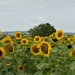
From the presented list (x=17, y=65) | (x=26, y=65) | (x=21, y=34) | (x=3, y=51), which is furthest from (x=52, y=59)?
(x=21, y=34)

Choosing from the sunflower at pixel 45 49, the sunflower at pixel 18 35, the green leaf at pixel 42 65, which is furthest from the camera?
the sunflower at pixel 18 35

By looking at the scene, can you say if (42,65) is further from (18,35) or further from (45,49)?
(18,35)

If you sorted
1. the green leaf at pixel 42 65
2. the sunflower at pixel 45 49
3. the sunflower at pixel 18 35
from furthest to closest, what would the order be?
the sunflower at pixel 18 35 < the sunflower at pixel 45 49 < the green leaf at pixel 42 65

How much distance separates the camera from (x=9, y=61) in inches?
181

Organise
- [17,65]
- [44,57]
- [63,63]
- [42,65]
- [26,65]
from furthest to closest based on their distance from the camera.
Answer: [26,65], [17,65], [63,63], [44,57], [42,65]

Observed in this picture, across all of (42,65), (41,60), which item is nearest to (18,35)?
(41,60)

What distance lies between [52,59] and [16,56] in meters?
1.11

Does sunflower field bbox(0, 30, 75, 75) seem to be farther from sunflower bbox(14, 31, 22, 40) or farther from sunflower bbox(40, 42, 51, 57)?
sunflower bbox(14, 31, 22, 40)

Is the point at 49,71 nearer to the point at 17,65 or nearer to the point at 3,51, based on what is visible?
the point at 3,51

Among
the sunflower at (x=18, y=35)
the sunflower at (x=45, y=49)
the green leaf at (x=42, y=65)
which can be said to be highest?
the sunflower at (x=18, y=35)

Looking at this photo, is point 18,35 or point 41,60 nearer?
point 41,60

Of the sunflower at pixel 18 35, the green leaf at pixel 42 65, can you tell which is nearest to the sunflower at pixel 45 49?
the green leaf at pixel 42 65

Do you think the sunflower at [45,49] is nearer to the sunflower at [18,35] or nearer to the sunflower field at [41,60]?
the sunflower field at [41,60]

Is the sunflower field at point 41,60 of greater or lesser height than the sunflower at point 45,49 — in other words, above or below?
below
